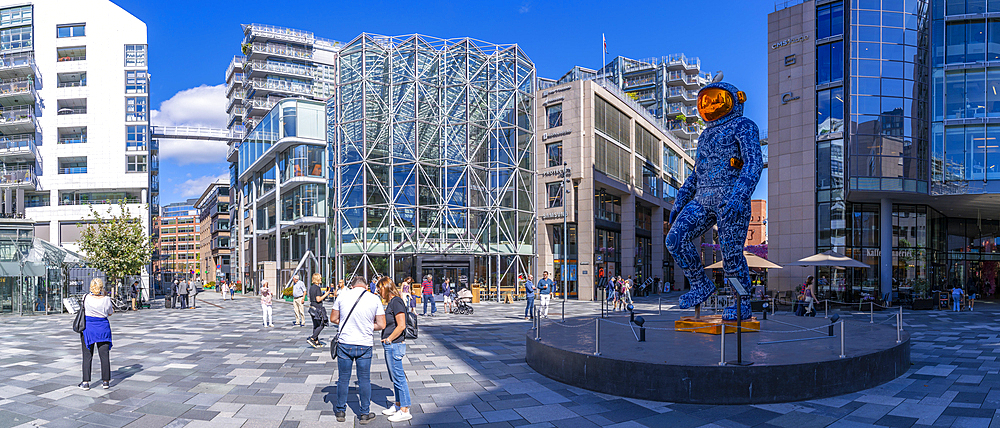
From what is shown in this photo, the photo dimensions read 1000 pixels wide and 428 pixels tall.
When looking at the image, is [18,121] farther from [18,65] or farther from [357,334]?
[357,334]

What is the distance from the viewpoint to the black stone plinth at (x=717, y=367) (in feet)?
28.2

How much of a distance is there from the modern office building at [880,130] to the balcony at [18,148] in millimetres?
48817

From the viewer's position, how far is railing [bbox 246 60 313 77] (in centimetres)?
6800

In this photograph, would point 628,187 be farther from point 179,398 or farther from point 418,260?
point 179,398

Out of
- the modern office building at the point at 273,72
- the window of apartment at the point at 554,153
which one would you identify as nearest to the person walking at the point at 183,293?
the window of apartment at the point at 554,153

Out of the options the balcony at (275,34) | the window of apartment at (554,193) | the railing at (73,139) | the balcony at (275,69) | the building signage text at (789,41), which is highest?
the balcony at (275,34)

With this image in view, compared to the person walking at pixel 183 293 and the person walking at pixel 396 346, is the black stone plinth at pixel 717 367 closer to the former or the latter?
the person walking at pixel 396 346

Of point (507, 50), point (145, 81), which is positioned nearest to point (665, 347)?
point (507, 50)

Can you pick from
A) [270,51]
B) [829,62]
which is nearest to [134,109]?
[270,51]

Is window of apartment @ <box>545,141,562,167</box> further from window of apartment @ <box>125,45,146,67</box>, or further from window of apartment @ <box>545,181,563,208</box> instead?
window of apartment @ <box>125,45,146,67</box>

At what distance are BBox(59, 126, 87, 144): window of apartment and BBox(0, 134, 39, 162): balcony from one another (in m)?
1.79

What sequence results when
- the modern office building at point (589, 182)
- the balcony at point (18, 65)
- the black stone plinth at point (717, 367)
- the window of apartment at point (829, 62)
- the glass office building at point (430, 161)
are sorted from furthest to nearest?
the balcony at point (18, 65) < the modern office building at point (589, 182) < the glass office building at point (430, 161) < the window of apartment at point (829, 62) < the black stone plinth at point (717, 367)

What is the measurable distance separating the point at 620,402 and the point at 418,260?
96.8 feet

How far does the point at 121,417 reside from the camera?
26.2 ft
